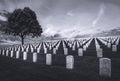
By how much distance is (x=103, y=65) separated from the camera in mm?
6168

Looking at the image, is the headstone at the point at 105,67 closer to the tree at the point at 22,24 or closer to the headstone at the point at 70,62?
the headstone at the point at 70,62

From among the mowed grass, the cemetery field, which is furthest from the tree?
the mowed grass

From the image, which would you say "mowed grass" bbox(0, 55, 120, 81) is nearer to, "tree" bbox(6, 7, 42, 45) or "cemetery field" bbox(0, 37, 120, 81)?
"cemetery field" bbox(0, 37, 120, 81)

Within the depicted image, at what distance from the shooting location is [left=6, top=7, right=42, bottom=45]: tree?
42406mm

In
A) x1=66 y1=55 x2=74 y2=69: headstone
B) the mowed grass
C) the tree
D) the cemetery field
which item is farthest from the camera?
the tree

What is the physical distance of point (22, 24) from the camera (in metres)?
43.6

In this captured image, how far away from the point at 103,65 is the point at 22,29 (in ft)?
124

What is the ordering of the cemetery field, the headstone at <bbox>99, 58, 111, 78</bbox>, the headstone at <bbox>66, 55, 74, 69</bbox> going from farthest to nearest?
the headstone at <bbox>66, 55, 74, 69</bbox>, the headstone at <bbox>99, 58, 111, 78</bbox>, the cemetery field

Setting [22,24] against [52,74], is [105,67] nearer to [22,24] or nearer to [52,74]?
[52,74]

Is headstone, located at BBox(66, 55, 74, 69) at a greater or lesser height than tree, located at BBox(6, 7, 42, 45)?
lesser

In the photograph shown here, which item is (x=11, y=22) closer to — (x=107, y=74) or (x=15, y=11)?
(x=15, y=11)

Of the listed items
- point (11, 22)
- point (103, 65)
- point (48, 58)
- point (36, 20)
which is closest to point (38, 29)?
point (36, 20)

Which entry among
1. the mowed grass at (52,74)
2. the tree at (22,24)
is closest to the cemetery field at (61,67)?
the mowed grass at (52,74)

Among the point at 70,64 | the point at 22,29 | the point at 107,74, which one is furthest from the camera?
the point at 22,29
